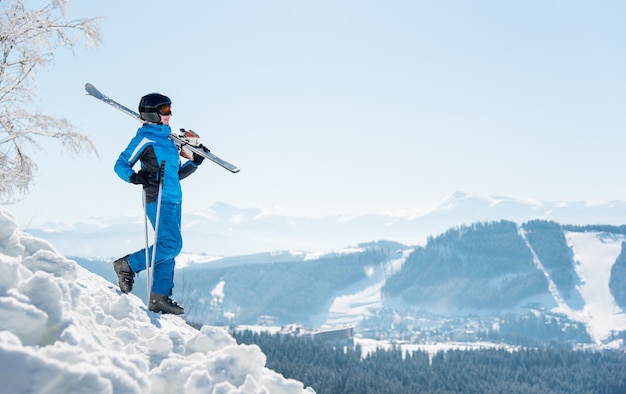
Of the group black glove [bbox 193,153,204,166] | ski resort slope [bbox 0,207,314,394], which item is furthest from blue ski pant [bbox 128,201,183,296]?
ski resort slope [bbox 0,207,314,394]

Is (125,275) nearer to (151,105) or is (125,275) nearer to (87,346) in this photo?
(151,105)

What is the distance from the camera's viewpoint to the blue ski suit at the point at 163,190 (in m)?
8.69

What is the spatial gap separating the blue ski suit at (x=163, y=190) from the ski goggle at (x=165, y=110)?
19 centimetres

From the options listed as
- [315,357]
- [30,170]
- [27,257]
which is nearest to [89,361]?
[27,257]

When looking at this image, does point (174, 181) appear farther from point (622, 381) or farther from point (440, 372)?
point (622, 381)

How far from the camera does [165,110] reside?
8.94 m

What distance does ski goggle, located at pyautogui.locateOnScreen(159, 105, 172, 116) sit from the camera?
8.91m

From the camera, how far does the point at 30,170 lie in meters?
19.2

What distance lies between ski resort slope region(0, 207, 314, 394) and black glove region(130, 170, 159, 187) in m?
1.74

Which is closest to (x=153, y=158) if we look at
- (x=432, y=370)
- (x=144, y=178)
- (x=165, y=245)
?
(x=144, y=178)

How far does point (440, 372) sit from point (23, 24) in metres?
164

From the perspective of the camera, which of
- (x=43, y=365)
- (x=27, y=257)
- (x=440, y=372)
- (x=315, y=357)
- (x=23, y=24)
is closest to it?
(x=43, y=365)

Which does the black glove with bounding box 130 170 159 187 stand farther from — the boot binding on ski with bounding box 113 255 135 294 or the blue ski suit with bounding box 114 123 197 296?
the boot binding on ski with bounding box 113 255 135 294

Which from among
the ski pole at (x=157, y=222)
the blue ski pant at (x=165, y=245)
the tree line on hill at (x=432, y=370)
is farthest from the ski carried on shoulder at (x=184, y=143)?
the tree line on hill at (x=432, y=370)
